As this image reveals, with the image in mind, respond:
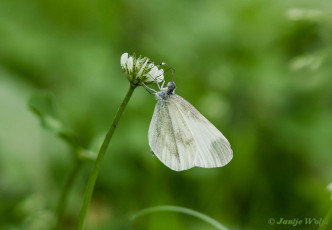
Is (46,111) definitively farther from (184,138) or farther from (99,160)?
(99,160)

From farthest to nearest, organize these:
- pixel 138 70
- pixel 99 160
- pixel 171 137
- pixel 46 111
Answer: pixel 46 111, pixel 171 137, pixel 138 70, pixel 99 160

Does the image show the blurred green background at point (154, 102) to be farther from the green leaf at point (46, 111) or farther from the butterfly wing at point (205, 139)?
the butterfly wing at point (205, 139)

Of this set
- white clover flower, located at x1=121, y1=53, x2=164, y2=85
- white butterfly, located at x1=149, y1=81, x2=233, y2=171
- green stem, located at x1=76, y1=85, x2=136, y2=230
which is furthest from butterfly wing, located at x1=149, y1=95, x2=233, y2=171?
green stem, located at x1=76, y1=85, x2=136, y2=230

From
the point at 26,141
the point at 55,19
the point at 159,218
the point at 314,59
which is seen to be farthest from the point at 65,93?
the point at 314,59

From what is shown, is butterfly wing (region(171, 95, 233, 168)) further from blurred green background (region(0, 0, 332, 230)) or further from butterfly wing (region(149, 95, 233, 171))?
blurred green background (region(0, 0, 332, 230))

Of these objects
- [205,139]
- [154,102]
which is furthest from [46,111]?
[154,102]

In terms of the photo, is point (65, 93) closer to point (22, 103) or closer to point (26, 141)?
point (22, 103)
